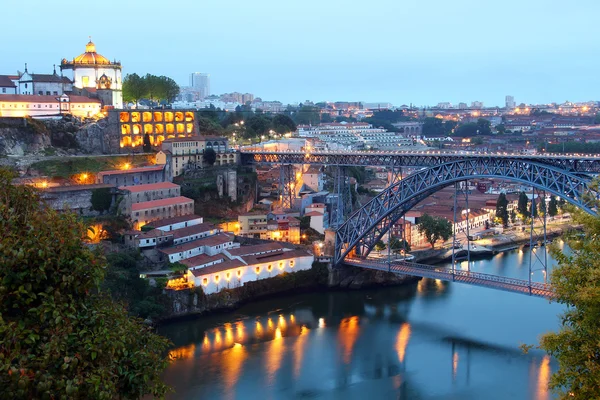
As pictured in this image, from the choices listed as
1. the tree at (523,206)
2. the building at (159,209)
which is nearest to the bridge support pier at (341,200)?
the building at (159,209)

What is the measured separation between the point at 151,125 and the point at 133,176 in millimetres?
3174

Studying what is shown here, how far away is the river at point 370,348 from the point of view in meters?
8.25

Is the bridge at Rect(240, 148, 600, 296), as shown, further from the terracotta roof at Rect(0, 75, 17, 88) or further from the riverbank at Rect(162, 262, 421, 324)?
the terracotta roof at Rect(0, 75, 17, 88)

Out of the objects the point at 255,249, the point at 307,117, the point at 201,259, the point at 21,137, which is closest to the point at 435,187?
the point at 255,249

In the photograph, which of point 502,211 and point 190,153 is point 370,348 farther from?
point 502,211

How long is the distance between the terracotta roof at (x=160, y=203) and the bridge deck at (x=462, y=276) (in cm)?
363

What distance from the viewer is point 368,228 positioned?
1254cm

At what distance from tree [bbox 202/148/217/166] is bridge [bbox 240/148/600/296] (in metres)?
2.20

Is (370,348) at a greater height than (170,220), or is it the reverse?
(170,220)

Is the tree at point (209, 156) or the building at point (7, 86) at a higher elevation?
the building at point (7, 86)

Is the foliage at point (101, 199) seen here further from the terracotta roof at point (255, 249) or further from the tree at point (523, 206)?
the tree at point (523, 206)

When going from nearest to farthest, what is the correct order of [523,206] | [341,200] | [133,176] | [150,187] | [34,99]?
[150,187]
[133,176]
[341,200]
[34,99]
[523,206]

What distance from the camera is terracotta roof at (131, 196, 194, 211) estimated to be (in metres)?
12.9

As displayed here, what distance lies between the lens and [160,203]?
13.3 m
